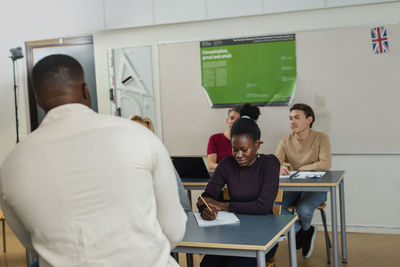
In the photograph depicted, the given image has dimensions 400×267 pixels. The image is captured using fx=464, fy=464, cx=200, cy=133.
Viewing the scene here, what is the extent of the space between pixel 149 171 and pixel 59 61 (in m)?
0.44

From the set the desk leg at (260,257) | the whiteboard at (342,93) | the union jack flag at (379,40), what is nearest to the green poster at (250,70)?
the whiteboard at (342,93)

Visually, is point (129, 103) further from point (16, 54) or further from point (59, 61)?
point (59, 61)

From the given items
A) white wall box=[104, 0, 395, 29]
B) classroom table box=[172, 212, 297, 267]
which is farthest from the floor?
white wall box=[104, 0, 395, 29]

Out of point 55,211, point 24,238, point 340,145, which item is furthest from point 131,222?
point 340,145

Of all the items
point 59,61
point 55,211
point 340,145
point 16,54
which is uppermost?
point 16,54

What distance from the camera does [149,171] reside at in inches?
56.8

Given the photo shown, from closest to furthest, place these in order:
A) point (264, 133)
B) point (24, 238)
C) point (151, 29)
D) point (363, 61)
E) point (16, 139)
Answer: point (24, 238) < point (363, 61) < point (264, 133) < point (151, 29) < point (16, 139)

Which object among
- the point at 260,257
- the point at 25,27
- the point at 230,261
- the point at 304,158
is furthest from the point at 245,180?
the point at 25,27

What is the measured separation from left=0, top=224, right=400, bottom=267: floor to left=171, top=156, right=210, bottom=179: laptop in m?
0.78

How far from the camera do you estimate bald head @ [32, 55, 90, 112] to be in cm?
143

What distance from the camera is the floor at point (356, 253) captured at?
3.92m

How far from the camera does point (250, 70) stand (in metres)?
5.18

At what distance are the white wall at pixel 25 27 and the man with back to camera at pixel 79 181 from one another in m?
4.55

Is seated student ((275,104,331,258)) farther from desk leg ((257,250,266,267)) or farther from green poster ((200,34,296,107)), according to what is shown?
desk leg ((257,250,266,267))
